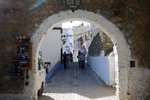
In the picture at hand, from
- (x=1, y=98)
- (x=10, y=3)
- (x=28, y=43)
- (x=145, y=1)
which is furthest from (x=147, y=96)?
(x=10, y=3)

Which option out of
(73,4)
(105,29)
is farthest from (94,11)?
(73,4)

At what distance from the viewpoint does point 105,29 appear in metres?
4.81

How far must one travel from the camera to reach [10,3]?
4762mm

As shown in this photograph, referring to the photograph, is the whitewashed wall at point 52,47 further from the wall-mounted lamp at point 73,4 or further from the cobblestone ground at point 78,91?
the wall-mounted lamp at point 73,4

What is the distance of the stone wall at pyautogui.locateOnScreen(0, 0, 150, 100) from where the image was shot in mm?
4691

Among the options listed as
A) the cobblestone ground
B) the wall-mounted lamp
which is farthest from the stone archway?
the cobblestone ground

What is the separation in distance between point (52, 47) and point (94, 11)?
912cm

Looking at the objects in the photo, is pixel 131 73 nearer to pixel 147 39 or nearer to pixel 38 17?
pixel 147 39

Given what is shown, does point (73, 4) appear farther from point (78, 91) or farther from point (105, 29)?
point (78, 91)

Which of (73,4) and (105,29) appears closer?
(73,4)

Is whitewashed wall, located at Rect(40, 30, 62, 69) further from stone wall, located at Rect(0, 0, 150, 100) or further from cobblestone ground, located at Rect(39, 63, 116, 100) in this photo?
stone wall, located at Rect(0, 0, 150, 100)

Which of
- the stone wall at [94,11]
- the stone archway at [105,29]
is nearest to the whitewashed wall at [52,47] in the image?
the stone wall at [94,11]

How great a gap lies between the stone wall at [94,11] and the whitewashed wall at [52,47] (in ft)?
27.5

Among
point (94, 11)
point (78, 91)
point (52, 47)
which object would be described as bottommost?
point (78, 91)
